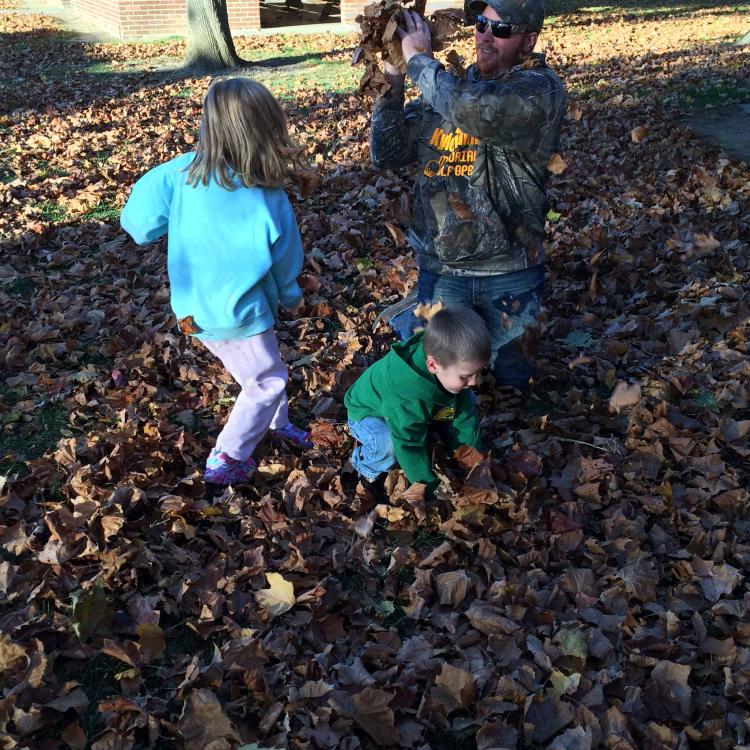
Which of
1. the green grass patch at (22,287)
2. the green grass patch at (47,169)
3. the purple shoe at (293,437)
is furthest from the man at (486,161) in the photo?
the green grass patch at (47,169)

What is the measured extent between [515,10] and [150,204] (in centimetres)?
199

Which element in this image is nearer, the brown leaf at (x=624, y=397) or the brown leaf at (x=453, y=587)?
the brown leaf at (x=453, y=587)

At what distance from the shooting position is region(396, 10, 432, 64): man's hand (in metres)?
3.62

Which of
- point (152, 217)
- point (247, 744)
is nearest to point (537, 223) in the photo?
point (152, 217)

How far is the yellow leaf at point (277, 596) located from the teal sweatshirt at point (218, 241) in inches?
42.9

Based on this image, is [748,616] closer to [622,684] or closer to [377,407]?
[622,684]

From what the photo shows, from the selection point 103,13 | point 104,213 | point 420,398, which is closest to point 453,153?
point 420,398

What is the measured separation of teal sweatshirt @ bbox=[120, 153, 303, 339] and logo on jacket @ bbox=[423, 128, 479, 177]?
1.18 meters

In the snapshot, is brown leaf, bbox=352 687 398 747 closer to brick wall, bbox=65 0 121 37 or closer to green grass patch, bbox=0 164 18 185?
green grass patch, bbox=0 164 18 185

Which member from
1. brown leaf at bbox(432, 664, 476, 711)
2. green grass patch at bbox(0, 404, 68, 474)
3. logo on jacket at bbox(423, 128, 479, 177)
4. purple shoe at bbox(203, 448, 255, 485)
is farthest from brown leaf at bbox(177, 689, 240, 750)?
logo on jacket at bbox(423, 128, 479, 177)

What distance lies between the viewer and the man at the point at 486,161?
11.7ft

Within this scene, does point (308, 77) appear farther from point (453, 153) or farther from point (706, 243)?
point (453, 153)

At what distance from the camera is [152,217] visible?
10.5ft

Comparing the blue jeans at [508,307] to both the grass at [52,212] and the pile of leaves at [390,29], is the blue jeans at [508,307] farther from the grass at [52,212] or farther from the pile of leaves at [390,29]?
the grass at [52,212]
